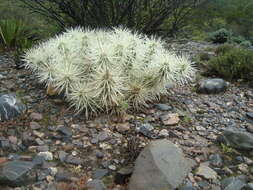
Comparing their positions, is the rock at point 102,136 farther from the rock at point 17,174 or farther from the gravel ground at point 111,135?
the rock at point 17,174

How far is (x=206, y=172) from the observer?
299cm

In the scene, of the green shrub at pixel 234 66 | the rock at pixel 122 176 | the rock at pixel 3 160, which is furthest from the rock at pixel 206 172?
the green shrub at pixel 234 66

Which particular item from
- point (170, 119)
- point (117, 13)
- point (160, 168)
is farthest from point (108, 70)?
point (117, 13)

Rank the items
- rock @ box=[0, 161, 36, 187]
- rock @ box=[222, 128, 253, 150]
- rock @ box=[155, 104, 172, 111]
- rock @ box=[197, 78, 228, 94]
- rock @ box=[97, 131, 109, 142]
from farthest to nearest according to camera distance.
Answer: rock @ box=[197, 78, 228, 94] < rock @ box=[155, 104, 172, 111] < rock @ box=[97, 131, 109, 142] < rock @ box=[222, 128, 253, 150] < rock @ box=[0, 161, 36, 187]

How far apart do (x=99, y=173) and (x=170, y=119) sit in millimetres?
1187

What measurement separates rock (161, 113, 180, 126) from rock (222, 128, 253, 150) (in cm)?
58

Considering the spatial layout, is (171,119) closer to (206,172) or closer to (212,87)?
(206,172)

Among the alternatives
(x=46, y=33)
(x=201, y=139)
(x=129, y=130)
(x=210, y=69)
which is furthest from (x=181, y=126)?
(x=46, y=33)

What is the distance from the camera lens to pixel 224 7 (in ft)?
37.5

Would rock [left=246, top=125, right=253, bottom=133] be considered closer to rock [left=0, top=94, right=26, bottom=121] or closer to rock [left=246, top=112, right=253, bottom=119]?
rock [left=246, top=112, right=253, bottom=119]

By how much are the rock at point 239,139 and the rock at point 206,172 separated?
47 centimetres

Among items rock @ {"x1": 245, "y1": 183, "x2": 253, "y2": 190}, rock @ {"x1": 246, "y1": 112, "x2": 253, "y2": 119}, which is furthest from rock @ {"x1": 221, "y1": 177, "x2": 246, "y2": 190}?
rock @ {"x1": 246, "y1": 112, "x2": 253, "y2": 119}

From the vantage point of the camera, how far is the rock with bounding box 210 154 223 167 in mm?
3156

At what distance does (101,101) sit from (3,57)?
2.98 m
